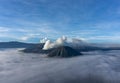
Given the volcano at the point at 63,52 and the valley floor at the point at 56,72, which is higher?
the volcano at the point at 63,52

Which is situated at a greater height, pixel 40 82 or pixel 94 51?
pixel 94 51

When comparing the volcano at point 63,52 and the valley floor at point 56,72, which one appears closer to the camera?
the valley floor at point 56,72

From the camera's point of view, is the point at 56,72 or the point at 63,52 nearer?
the point at 56,72

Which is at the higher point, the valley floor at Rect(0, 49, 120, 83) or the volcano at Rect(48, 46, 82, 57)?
the volcano at Rect(48, 46, 82, 57)

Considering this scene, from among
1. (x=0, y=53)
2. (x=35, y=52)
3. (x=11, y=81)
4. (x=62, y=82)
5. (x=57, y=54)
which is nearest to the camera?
(x=62, y=82)

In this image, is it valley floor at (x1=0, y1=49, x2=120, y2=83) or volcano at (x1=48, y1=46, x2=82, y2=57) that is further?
volcano at (x1=48, y1=46, x2=82, y2=57)

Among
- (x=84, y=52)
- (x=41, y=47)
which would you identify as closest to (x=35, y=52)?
(x=41, y=47)

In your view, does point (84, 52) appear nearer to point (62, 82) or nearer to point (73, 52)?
point (73, 52)

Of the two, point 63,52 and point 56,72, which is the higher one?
point 63,52
